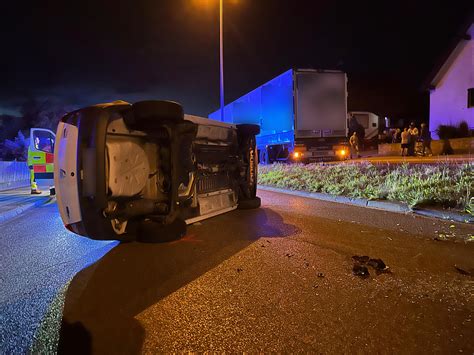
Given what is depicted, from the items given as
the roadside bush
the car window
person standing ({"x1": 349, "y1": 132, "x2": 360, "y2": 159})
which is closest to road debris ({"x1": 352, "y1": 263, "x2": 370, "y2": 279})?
the car window

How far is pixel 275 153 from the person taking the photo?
63.8 feet

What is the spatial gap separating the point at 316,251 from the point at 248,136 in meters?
3.00

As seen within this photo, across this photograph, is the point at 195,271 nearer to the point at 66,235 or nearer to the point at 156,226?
the point at 156,226

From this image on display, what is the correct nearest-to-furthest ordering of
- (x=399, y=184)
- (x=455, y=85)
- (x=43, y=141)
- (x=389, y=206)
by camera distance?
1. (x=389, y=206)
2. (x=399, y=184)
3. (x=43, y=141)
4. (x=455, y=85)

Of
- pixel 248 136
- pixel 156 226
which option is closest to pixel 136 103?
pixel 156 226

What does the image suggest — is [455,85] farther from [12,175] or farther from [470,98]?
[12,175]

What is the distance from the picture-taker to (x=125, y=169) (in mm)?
3982

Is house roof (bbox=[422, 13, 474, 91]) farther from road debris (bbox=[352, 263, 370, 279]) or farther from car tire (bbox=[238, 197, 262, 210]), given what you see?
road debris (bbox=[352, 263, 370, 279])

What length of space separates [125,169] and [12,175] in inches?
676

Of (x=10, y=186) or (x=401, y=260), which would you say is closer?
(x=401, y=260)

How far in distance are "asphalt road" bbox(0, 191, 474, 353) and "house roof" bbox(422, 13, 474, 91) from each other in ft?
68.7

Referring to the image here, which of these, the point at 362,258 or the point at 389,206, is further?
the point at 389,206

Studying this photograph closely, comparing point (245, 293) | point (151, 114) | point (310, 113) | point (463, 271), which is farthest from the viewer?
point (310, 113)

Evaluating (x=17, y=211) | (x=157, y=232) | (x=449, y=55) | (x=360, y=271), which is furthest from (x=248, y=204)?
(x=449, y=55)
